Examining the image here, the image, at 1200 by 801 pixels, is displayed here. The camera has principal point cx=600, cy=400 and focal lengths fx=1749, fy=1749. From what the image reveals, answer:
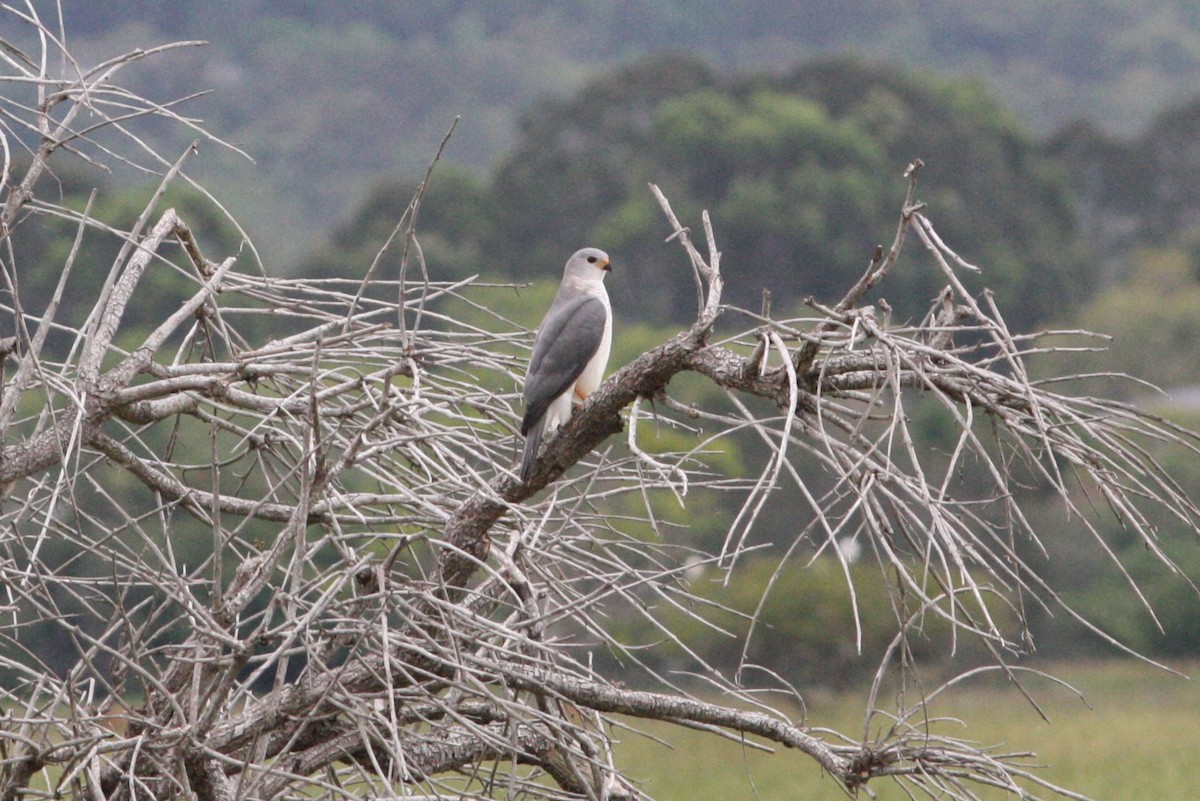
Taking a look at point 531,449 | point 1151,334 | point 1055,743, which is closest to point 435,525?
A: point 531,449

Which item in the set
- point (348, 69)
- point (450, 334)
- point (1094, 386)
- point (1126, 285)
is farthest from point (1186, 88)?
point (450, 334)

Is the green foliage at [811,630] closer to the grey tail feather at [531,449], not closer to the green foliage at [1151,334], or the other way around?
the green foliage at [1151,334]

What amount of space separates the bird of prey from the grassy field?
1300 cm

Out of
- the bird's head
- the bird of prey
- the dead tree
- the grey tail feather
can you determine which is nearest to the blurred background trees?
the bird's head

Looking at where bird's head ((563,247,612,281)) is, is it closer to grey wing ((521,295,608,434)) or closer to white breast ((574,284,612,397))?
grey wing ((521,295,608,434))

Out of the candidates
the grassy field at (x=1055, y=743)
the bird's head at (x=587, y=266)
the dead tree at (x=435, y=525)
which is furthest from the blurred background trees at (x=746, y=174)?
the dead tree at (x=435, y=525)

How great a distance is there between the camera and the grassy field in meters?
20.7

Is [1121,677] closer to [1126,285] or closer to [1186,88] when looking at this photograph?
[1126,285]

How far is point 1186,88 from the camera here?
259 feet

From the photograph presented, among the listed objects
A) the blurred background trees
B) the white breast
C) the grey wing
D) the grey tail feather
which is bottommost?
the blurred background trees

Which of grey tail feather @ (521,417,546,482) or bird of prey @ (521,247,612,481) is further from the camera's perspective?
bird of prey @ (521,247,612,481)

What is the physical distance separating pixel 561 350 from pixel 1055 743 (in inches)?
932

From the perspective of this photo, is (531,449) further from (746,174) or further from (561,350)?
(746,174)

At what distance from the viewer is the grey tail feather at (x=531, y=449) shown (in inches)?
147
